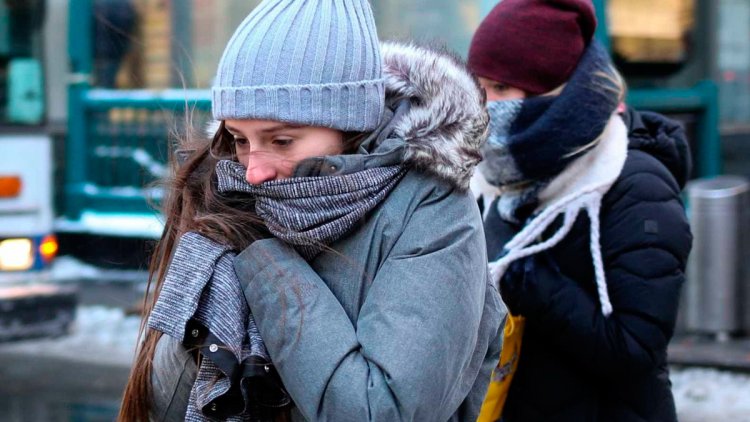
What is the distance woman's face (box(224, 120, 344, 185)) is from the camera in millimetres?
1599

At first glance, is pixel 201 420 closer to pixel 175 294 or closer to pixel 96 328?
pixel 175 294

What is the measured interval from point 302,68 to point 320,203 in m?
0.21

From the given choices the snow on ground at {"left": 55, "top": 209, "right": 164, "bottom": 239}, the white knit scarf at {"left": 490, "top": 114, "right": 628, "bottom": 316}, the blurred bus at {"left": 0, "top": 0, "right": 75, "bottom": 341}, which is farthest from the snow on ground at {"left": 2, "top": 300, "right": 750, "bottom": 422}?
the white knit scarf at {"left": 490, "top": 114, "right": 628, "bottom": 316}

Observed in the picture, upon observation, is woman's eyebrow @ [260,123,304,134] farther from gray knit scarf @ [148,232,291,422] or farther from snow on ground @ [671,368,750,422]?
snow on ground @ [671,368,750,422]

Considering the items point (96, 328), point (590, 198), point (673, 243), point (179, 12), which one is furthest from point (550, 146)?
point (179, 12)

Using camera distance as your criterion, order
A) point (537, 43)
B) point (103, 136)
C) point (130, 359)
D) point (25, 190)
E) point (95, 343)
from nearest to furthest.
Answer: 1. point (537, 43)
2. point (25, 190)
3. point (130, 359)
4. point (95, 343)
5. point (103, 136)

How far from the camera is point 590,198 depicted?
92.0 inches

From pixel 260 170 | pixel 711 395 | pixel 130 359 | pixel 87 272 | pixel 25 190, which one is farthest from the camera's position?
pixel 87 272

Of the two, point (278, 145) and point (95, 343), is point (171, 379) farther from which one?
point (95, 343)

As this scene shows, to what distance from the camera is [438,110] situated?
5.41ft

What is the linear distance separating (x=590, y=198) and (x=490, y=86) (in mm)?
398

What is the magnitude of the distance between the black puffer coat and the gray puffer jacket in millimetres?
642

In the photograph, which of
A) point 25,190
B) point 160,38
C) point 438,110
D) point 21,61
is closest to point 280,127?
point 438,110

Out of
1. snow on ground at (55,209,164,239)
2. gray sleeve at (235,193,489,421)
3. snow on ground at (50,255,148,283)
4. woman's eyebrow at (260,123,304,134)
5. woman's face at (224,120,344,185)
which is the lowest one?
snow on ground at (50,255,148,283)
